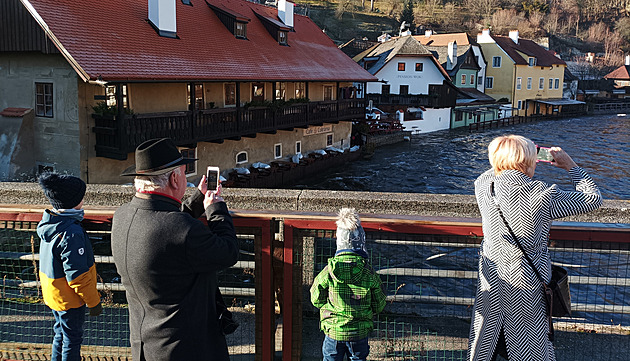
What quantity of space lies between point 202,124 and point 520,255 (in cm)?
1743

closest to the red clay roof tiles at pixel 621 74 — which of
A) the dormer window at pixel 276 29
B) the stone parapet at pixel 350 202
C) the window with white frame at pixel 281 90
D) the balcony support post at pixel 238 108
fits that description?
the dormer window at pixel 276 29

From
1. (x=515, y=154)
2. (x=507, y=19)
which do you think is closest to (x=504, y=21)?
(x=507, y=19)

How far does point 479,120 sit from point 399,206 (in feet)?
165

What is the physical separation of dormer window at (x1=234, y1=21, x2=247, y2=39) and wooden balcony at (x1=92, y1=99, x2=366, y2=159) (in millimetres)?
3843

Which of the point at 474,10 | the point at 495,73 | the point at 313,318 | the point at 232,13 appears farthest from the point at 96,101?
A: the point at 474,10

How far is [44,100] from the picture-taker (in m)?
17.0

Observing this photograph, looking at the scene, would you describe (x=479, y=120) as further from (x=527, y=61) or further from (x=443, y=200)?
(x=443, y=200)

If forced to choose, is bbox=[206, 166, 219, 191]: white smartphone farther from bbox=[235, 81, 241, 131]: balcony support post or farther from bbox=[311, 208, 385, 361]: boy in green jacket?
bbox=[235, 81, 241, 131]: balcony support post

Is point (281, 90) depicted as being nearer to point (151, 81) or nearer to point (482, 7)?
point (151, 81)

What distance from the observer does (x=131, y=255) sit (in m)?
2.57

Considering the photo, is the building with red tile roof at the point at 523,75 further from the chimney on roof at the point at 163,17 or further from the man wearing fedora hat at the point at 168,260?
the man wearing fedora hat at the point at 168,260

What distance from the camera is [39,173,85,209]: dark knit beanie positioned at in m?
3.39

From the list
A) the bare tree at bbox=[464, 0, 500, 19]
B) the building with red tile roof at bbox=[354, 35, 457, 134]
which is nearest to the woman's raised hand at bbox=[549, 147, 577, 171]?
the building with red tile roof at bbox=[354, 35, 457, 134]

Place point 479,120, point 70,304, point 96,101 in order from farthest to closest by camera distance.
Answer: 1. point 479,120
2. point 96,101
3. point 70,304
